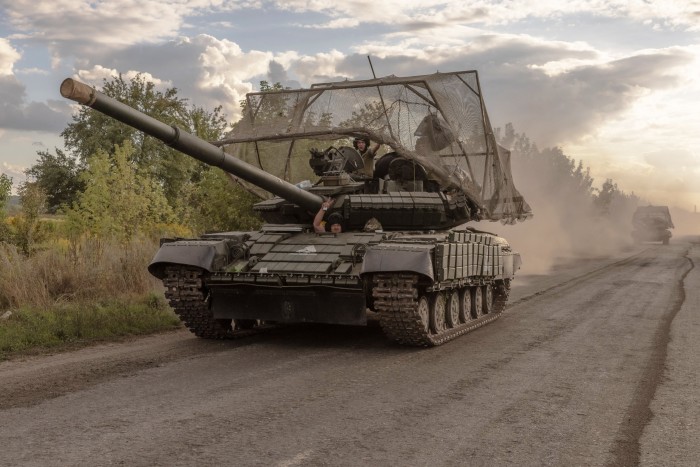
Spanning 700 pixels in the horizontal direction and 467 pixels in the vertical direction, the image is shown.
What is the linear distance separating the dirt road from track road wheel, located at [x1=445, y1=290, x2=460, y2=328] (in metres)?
0.31

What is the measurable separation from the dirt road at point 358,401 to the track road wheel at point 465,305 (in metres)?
0.42

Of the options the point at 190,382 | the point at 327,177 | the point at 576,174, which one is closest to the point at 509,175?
the point at 327,177

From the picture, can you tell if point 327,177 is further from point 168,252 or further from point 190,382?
point 190,382

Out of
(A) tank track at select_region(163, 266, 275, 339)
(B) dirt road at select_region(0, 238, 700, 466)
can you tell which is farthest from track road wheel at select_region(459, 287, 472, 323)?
(A) tank track at select_region(163, 266, 275, 339)

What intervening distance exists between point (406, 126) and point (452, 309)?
278 cm

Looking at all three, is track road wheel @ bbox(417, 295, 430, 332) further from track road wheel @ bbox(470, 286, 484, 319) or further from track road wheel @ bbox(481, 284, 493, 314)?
track road wheel @ bbox(481, 284, 493, 314)

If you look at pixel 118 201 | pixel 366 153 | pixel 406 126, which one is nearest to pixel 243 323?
pixel 366 153

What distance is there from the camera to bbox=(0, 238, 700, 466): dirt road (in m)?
5.47

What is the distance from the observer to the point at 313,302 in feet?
32.8

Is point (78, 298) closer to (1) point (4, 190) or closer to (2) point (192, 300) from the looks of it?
(2) point (192, 300)

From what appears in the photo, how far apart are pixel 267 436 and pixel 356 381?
7.29 feet

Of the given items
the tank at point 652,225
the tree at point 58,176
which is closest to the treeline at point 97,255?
the tree at point 58,176

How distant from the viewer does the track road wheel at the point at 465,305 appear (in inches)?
479

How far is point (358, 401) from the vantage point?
7.00m
